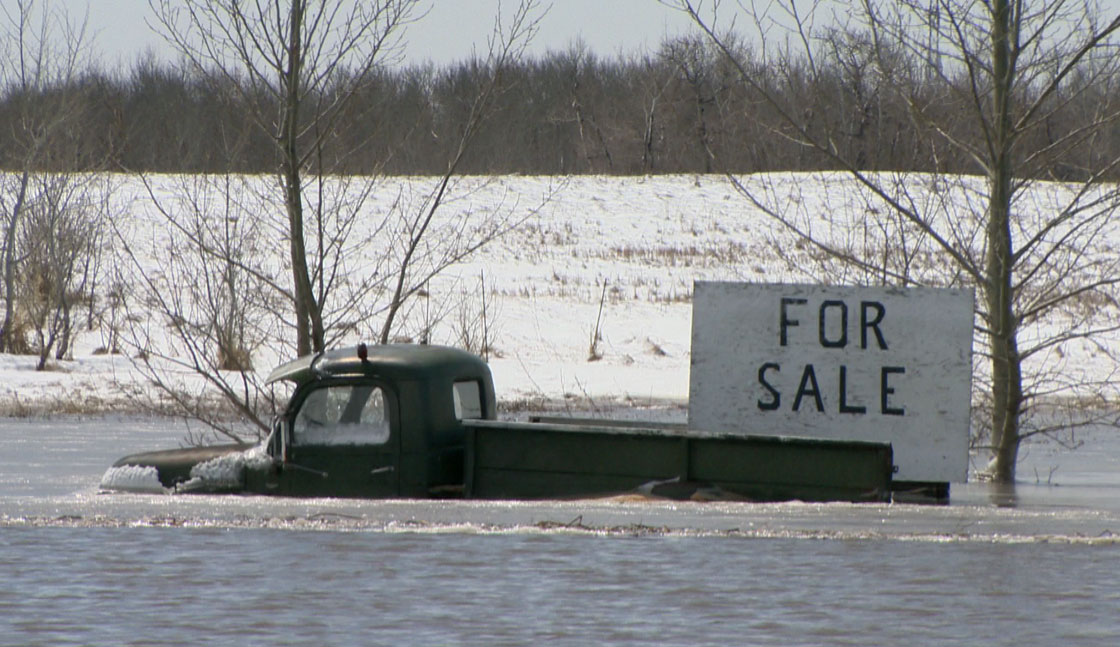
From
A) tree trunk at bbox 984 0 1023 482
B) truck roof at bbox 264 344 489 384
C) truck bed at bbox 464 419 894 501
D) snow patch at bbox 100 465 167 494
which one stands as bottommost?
snow patch at bbox 100 465 167 494

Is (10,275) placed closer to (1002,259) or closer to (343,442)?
(343,442)

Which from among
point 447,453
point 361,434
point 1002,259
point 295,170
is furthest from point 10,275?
point 1002,259

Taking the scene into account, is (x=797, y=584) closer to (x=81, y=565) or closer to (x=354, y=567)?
(x=354, y=567)

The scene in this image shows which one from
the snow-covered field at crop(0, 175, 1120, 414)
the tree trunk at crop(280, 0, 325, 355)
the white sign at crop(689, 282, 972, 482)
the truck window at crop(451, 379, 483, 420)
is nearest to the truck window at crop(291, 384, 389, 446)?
the truck window at crop(451, 379, 483, 420)

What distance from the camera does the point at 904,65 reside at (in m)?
12.4

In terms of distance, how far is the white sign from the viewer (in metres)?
11.0

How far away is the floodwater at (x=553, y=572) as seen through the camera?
281 inches

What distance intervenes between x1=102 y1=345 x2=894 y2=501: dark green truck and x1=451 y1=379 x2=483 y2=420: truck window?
0.08 ft

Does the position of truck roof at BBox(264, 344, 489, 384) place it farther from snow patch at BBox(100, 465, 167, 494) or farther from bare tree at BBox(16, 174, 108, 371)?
bare tree at BBox(16, 174, 108, 371)

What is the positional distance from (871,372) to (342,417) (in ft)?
12.0

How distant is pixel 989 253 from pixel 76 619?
7.75m

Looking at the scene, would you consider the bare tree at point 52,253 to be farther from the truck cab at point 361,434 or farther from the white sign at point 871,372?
the white sign at point 871,372

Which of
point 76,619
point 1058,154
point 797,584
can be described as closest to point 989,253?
point 1058,154

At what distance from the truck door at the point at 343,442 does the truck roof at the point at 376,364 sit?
10cm
